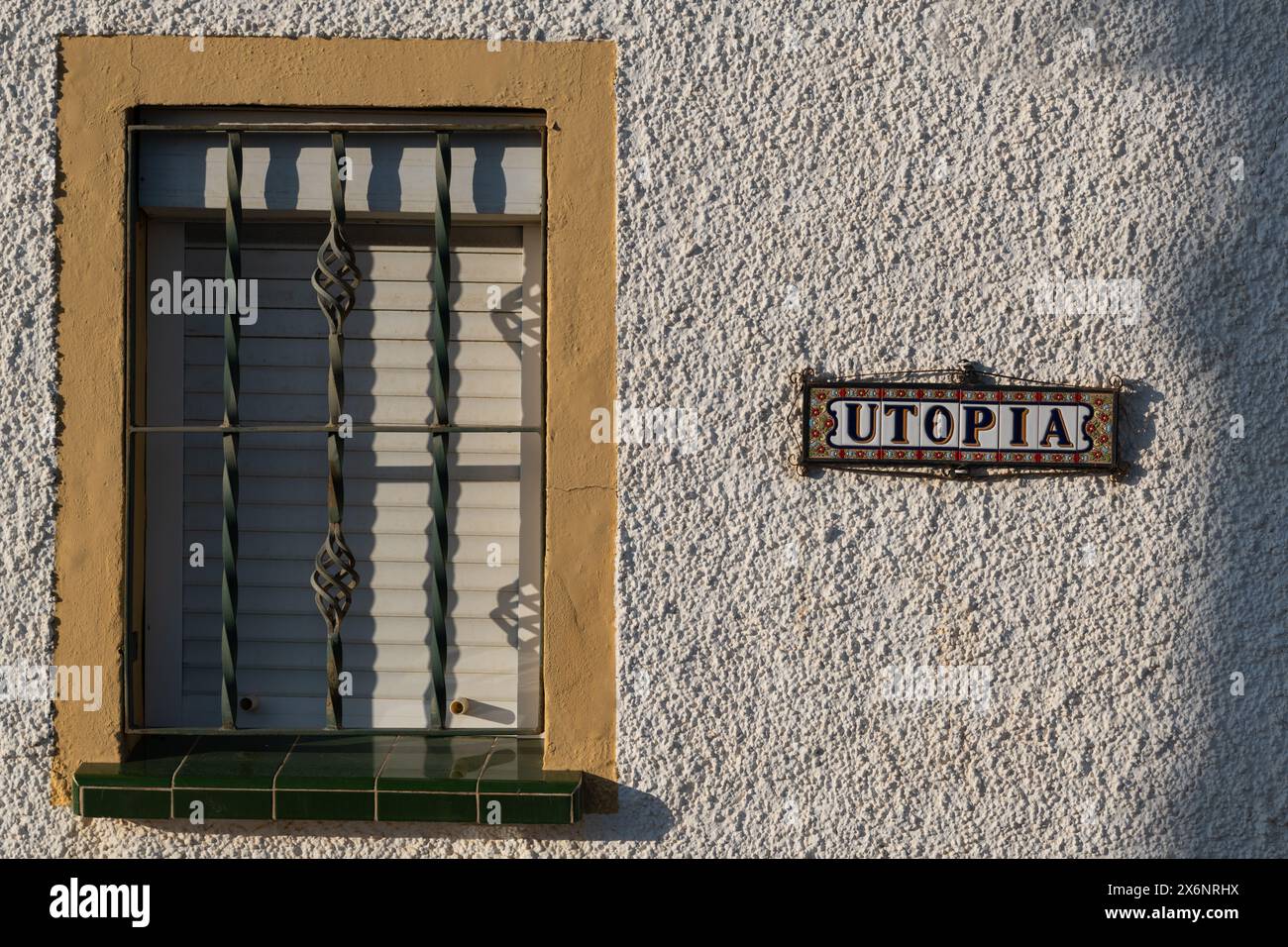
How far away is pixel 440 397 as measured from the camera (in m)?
3.12

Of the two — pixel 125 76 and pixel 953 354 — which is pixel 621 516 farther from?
pixel 125 76

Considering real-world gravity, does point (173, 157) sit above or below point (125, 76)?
below

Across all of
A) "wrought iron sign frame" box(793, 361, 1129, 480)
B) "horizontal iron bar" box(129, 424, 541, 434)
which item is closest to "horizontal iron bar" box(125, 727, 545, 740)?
"horizontal iron bar" box(129, 424, 541, 434)

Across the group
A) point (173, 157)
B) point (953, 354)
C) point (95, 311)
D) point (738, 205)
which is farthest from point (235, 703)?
point (953, 354)

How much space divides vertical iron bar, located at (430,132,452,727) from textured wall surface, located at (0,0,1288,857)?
0.38m

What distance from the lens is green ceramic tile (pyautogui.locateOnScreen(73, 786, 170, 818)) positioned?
9.77 feet

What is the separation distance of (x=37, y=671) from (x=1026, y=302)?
9.75ft

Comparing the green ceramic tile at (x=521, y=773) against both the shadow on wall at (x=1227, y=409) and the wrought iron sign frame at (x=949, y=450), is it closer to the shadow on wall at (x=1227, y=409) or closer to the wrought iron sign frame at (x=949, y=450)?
the wrought iron sign frame at (x=949, y=450)

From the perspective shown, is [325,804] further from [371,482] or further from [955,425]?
[955,425]

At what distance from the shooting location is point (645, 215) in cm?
309

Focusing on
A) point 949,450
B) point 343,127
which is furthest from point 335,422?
point 949,450

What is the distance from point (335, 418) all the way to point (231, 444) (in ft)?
0.99

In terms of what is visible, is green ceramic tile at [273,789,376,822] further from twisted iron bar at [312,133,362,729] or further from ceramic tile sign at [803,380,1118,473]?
ceramic tile sign at [803,380,1118,473]

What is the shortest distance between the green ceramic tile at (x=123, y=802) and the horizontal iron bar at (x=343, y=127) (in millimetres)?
1830
